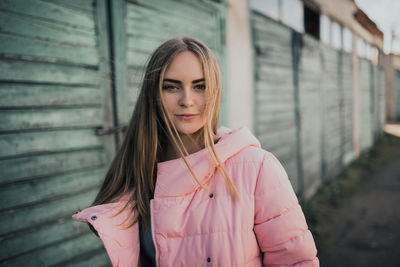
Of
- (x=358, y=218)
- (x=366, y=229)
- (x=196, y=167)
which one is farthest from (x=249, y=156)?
(x=358, y=218)

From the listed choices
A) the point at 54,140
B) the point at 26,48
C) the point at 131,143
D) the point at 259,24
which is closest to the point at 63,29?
the point at 26,48

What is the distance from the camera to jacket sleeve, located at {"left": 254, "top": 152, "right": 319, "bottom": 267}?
1.05 meters

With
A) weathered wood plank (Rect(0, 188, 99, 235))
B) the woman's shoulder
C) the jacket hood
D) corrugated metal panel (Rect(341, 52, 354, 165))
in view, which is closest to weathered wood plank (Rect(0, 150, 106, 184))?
weathered wood plank (Rect(0, 188, 99, 235))

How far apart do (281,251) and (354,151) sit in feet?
30.0

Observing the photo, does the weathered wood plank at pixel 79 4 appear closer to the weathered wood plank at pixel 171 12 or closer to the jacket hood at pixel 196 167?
the weathered wood plank at pixel 171 12

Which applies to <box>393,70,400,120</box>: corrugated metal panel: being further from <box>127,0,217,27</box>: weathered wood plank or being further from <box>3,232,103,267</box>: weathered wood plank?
<box>3,232,103,267</box>: weathered wood plank

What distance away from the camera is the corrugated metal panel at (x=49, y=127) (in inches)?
68.3

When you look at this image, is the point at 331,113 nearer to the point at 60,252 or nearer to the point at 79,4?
the point at 79,4

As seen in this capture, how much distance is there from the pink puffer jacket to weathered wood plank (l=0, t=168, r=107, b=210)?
0.85 meters

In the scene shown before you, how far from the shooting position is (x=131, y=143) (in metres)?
1.50

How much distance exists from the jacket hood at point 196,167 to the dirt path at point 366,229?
9.55ft

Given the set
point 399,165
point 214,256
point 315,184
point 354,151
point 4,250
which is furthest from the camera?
point 354,151

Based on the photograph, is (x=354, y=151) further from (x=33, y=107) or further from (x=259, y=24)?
(x=33, y=107)

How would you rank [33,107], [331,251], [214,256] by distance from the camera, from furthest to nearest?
[331,251]
[33,107]
[214,256]
